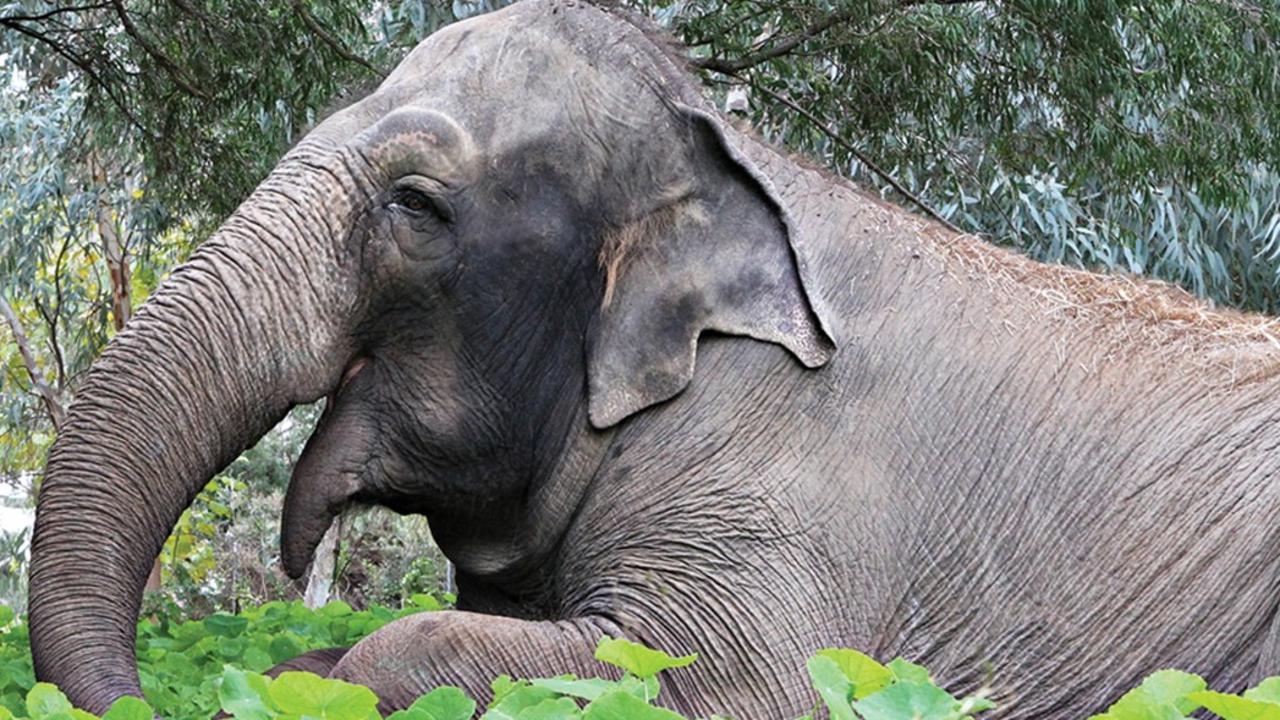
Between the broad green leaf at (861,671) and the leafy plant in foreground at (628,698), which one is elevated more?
the leafy plant in foreground at (628,698)

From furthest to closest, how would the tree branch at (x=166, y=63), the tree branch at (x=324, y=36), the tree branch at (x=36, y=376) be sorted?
the tree branch at (x=36, y=376)
the tree branch at (x=166, y=63)
the tree branch at (x=324, y=36)

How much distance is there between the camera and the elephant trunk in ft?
15.3

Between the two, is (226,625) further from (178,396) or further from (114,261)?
(114,261)

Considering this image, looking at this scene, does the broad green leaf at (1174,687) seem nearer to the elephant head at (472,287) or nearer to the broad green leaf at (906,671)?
the broad green leaf at (906,671)

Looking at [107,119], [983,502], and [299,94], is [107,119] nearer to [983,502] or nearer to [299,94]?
[299,94]

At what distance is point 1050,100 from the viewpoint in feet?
36.4

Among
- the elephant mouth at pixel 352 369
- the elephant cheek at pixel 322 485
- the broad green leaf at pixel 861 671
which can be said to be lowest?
the elephant cheek at pixel 322 485

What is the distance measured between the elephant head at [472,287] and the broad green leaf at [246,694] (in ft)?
7.38

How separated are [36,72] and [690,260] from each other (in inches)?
615

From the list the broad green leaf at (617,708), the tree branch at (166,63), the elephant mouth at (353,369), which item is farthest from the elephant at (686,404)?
the tree branch at (166,63)

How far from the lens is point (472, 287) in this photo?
529 cm

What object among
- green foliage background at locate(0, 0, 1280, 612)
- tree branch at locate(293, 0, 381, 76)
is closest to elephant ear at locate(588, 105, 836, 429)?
green foliage background at locate(0, 0, 1280, 612)

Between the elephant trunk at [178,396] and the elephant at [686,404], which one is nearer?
the elephant trunk at [178,396]

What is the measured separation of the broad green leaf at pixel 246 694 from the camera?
2688 mm
